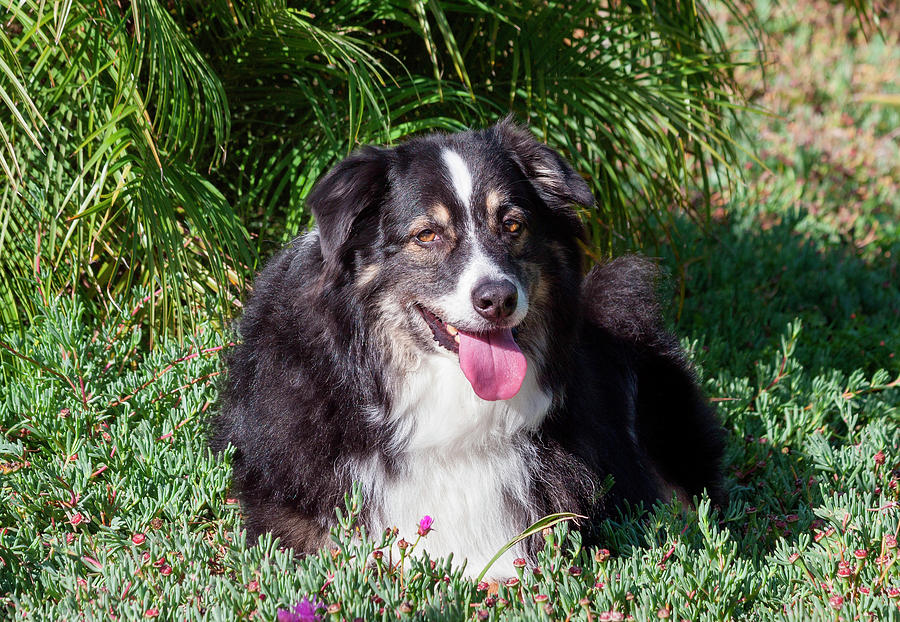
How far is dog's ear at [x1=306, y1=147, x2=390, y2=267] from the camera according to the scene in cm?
277

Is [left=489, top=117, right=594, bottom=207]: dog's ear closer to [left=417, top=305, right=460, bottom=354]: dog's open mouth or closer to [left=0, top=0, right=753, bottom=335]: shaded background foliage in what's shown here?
[left=417, top=305, right=460, bottom=354]: dog's open mouth

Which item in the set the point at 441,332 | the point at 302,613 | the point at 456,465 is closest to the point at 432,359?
the point at 441,332

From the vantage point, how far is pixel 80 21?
11.9 feet

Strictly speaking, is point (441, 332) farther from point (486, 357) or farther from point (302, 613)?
point (302, 613)

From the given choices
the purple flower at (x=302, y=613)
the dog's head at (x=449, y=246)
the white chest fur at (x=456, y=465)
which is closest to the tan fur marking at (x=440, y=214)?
the dog's head at (x=449, y=246)

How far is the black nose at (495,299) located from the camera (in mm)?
2633

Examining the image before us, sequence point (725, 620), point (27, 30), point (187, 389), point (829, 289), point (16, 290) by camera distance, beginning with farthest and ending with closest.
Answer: point (829, 289) → point (16, 290) → point (187, 389) → point (27, 30) → point (725, 620)

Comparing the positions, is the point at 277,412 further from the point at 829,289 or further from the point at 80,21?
the point at 829,289

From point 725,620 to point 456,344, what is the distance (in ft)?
3.55

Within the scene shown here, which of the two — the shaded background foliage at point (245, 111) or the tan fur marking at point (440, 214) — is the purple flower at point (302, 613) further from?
the shaded background foliage at point (245, 111)

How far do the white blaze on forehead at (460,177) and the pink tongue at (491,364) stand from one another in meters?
0.42

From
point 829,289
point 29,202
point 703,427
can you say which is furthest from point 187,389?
point 829,289

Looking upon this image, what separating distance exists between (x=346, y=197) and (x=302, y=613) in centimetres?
123

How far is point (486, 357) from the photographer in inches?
110
